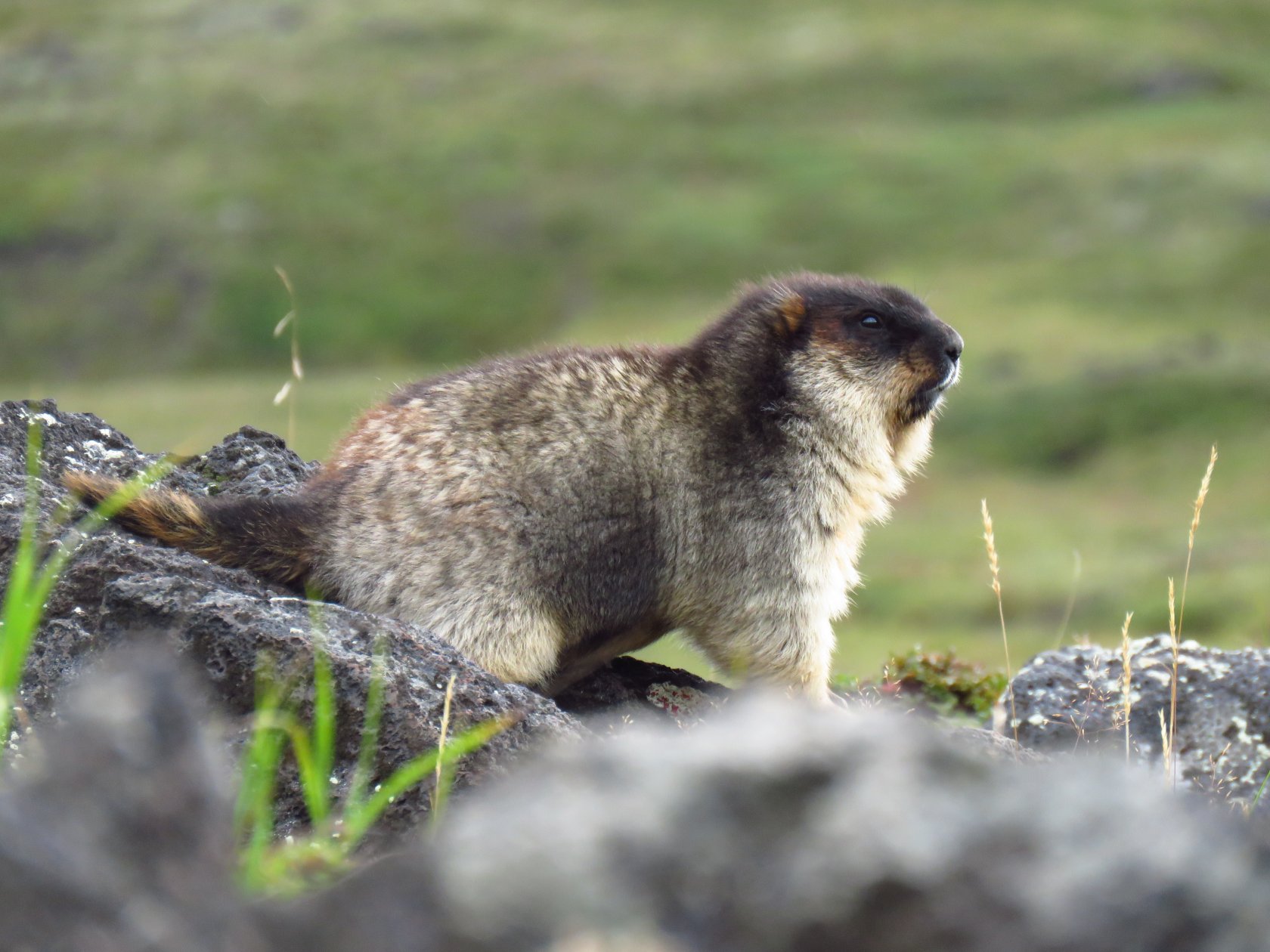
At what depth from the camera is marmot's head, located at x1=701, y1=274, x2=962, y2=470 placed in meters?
7.98

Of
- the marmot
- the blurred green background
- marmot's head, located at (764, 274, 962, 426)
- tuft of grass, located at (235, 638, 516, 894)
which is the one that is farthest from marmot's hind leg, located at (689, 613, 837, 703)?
the blurred green background

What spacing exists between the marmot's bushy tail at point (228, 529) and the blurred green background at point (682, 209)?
47.2 meters

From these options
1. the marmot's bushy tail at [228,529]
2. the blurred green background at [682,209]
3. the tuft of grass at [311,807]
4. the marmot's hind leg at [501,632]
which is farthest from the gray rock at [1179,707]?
the blurred green background at [682,209]

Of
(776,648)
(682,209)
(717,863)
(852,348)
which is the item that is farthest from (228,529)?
(682,209)

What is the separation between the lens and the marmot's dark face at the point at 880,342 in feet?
26.5

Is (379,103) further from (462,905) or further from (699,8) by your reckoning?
(462,905)

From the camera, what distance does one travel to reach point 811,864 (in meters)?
2.10

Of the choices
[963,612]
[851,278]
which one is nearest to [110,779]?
[851,278]

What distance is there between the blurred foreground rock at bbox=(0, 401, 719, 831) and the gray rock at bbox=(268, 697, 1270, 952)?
290cm

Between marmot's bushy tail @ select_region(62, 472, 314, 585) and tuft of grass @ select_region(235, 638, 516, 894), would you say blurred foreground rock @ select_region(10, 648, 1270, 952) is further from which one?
marmot's bushy tail @ select_region(62, 472, 314, 585)

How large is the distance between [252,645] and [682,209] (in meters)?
105

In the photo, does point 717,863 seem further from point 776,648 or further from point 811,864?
point 776,648

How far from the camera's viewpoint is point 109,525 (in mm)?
6785

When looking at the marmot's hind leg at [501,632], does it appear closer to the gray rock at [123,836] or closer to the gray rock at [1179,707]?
the gray rock at [1179,707]
